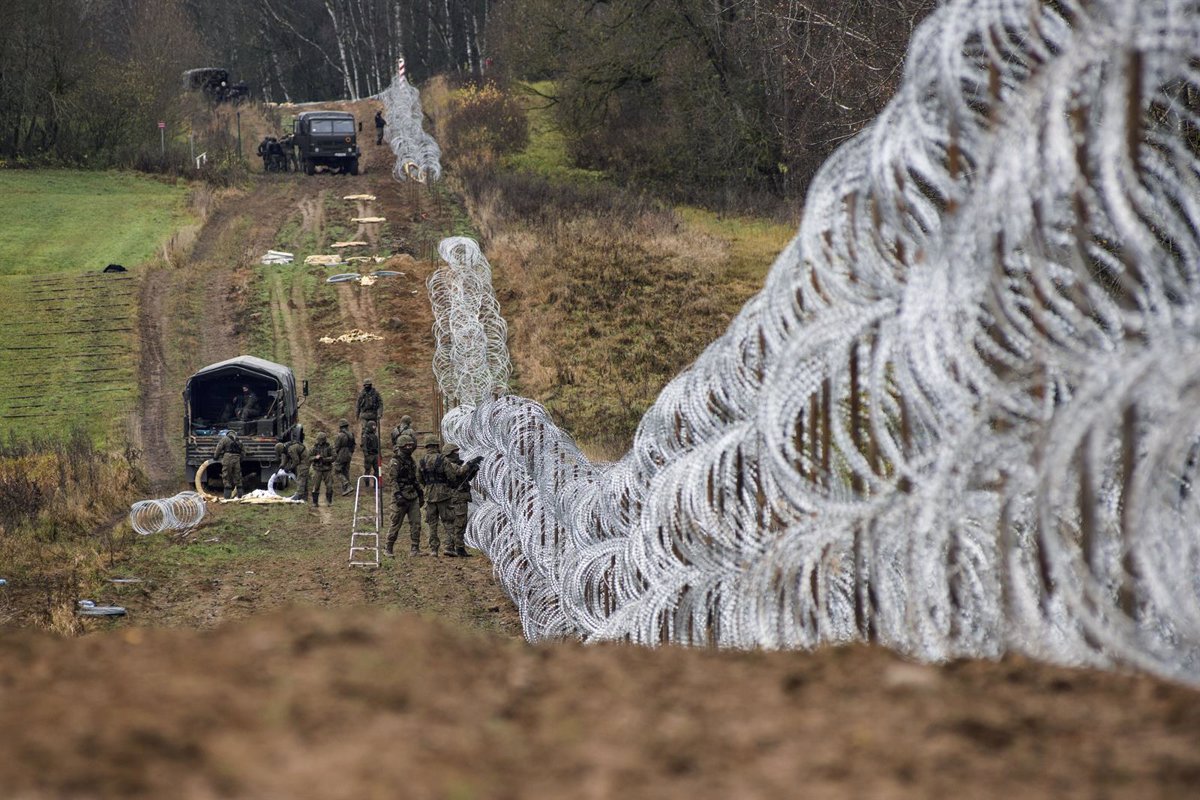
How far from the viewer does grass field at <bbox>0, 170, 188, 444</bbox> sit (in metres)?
26.9

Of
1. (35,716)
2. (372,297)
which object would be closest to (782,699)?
(35,716)

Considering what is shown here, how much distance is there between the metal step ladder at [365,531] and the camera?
54.4ft

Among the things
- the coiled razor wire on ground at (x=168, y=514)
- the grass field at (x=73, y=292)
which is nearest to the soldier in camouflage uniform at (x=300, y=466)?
the coiled razor wire on ground at (x=168, y=514)

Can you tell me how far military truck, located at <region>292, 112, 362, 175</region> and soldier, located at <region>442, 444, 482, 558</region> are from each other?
30.3 meters

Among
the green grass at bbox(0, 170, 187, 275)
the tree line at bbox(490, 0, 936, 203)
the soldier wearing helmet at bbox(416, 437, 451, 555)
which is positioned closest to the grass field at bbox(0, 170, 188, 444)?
the green grass at bbox(0, 170, 187, 275)

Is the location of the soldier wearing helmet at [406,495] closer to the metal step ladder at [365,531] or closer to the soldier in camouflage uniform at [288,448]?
the metal step ladder at [365,531]

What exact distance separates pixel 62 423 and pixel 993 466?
2341cm

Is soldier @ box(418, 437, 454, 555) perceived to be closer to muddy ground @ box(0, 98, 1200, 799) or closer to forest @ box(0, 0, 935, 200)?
muddy ground @ box(0, 98, 1200, 799)

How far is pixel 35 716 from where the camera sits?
4.02 m

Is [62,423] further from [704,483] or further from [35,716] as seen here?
[35,716]

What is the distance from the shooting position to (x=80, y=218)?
136ft

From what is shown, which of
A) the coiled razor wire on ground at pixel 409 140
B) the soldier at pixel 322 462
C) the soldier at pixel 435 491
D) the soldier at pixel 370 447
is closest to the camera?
the soldier at pixel 435 491

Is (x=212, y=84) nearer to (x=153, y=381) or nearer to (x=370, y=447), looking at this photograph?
(x=153, y=381)

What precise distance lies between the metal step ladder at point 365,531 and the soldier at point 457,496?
35.3 inches
